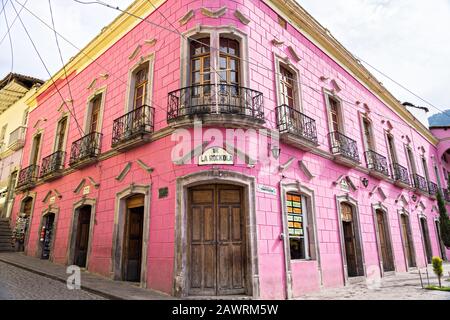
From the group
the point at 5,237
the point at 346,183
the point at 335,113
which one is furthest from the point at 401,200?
the point at 5,237

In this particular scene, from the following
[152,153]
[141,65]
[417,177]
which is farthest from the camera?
[417,177]

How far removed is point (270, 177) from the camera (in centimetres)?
772

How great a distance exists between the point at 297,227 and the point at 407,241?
8757 millimetres

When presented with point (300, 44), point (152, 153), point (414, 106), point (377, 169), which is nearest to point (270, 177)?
point (152, 153)

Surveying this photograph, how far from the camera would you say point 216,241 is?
22.5 ft

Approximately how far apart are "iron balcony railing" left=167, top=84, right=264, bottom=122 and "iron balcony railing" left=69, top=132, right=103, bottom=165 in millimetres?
3967

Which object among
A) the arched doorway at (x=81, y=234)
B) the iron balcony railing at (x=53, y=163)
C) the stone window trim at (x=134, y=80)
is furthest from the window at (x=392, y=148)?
the iron balcony railing at (x=53, y=163)

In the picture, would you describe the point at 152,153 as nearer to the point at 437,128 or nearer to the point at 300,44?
the point at 300,44

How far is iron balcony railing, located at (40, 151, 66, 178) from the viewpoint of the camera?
1224 centimetres

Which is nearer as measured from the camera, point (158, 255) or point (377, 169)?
point (158, 255)

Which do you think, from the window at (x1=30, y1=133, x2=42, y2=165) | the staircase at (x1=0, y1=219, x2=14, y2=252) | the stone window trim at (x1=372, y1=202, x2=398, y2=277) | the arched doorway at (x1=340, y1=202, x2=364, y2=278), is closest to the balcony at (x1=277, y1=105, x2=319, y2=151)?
the arched doorway at (x1=340, y1=202, x2=364, y2=278)

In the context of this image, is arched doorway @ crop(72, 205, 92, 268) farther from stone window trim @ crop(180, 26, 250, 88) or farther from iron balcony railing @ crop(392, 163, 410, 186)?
iron balcony railing @ crop(392, 163, 410, 186)

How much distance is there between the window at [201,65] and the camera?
7879 mm

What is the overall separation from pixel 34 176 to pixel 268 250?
12330 millimetres
